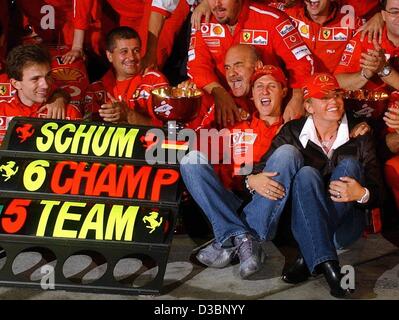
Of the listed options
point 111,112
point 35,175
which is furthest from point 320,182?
point 35,175

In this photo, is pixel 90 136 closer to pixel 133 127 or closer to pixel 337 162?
pixel 133 127

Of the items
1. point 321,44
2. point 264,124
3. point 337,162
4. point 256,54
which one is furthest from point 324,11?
point 337,162

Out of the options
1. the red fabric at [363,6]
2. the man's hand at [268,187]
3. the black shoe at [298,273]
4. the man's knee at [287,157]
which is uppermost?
the red fabric at [363,6]

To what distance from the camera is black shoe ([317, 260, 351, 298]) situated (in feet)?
13.1

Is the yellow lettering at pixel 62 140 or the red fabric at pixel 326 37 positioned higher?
the red fabric at pixel 326 37

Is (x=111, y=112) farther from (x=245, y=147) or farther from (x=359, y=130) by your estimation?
(x=359, y=130)

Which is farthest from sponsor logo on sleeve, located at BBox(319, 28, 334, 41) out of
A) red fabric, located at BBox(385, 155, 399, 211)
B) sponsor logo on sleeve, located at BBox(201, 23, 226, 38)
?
red fabric, located at BBox(385, 155, 399, 211)

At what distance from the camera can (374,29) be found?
5.46 m

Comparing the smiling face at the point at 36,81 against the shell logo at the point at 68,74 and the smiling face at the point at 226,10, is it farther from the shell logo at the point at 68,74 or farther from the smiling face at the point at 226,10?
the smiling face at the point at 226,10

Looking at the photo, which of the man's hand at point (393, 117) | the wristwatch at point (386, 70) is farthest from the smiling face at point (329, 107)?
the wristwatch at point (386, 70)

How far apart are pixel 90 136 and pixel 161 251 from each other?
0.86m

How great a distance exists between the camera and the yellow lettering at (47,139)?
454cm

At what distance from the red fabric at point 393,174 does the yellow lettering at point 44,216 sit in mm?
1944

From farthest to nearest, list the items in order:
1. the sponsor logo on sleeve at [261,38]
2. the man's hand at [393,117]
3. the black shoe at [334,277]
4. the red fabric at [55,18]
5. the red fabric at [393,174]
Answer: the red fabric at [55,18]
the sponsor logo on sleeve at [261,38]
the red fabric at [393,174]
the man's hand at [393,117]
the black shoe at [334,277]
